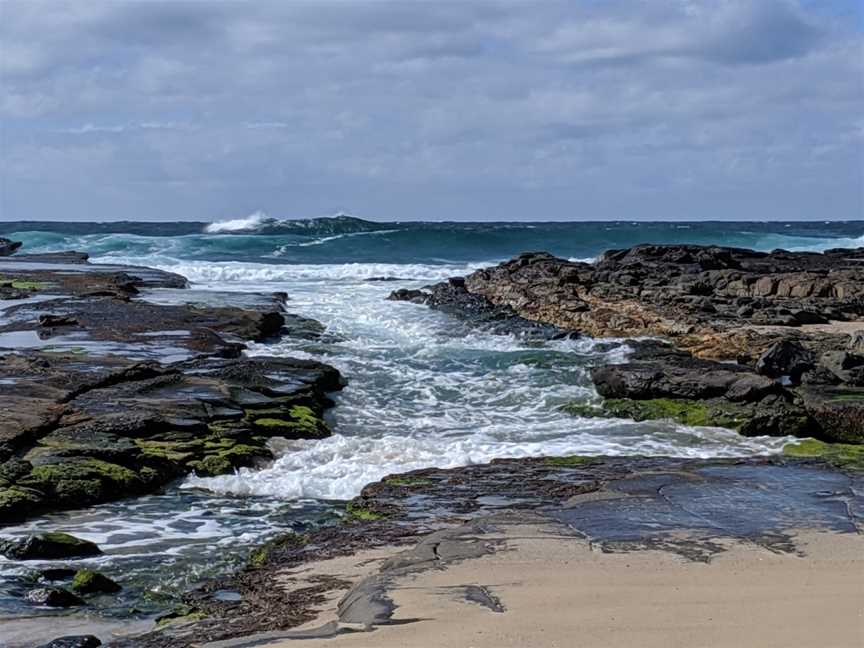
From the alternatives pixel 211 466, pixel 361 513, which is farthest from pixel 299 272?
pixel 361 513

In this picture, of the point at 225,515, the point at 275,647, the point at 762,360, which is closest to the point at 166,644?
the point at 275,647

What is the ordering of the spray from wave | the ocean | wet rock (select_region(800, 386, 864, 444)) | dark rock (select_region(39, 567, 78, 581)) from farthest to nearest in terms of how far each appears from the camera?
the spray from wave < wet rock (select_region(800, 386, 864, 444)) < the ocean < dark rock (select_region(39, 567, 78, 581))

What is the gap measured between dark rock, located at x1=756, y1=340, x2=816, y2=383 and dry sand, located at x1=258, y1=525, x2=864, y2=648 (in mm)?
7154

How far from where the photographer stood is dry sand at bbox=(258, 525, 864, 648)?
5.78 meters

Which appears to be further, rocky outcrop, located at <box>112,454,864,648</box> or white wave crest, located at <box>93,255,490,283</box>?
white wave crest, located at <box>93,255,490,283</box>

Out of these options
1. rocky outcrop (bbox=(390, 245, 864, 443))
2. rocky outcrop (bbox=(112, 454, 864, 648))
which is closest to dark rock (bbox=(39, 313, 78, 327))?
rocky outcrop (bbox=(390, 245, 864, 443))

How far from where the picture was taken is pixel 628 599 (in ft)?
21.4

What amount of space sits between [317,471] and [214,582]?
359 cm

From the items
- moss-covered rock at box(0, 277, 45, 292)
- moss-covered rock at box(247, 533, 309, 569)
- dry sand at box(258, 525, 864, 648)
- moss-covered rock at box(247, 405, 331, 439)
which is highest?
moss-covered rock at box(0, 277, 45, 292)

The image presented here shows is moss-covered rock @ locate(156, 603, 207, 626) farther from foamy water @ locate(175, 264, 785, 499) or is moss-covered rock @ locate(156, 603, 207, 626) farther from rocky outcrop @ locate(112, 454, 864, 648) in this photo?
foamy water @ locate(175, 264, 785, 499)

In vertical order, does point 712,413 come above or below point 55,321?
below

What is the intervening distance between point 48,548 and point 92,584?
3.11 ft

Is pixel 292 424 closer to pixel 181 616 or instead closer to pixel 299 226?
pixel 181 616

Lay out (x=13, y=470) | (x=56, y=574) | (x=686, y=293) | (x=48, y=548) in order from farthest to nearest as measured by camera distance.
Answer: (x=686, y=293), (x=13, y=470), (x=48, y=548), (x=56, y=574)
